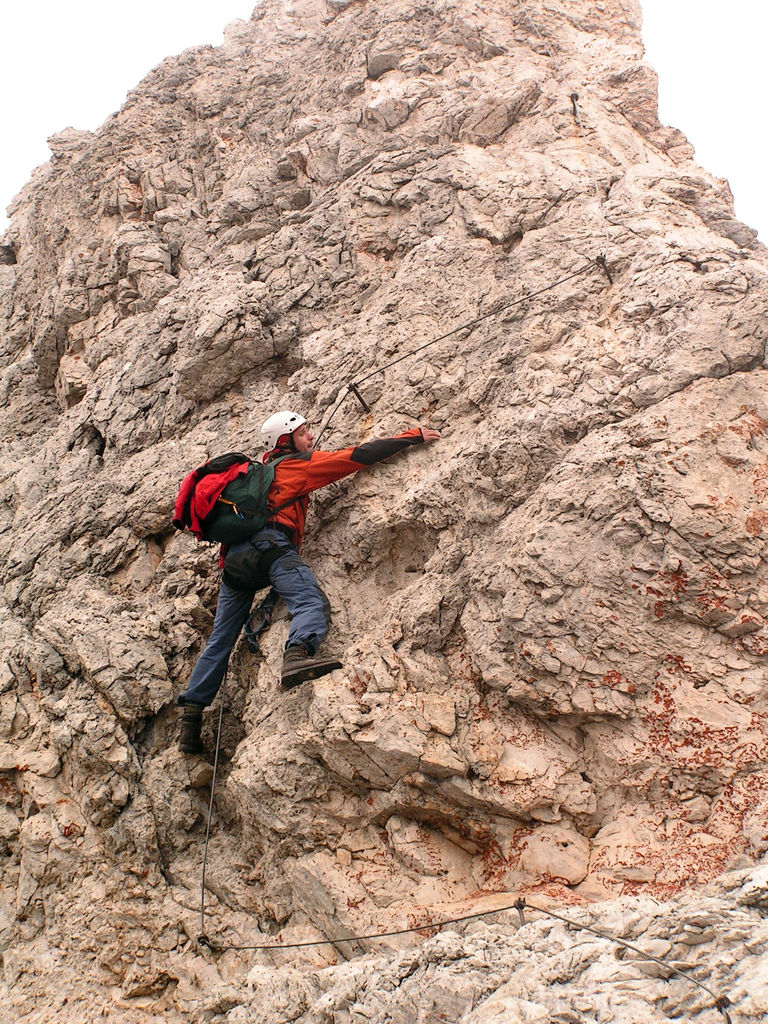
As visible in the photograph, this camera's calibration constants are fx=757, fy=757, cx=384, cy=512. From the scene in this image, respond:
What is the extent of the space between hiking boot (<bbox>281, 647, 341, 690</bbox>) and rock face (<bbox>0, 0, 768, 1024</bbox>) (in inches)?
5.1

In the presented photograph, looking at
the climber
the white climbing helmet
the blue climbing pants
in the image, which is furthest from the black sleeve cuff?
the blue climbing pants

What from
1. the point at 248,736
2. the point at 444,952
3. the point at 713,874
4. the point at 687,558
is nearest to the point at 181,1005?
the point at 248,736

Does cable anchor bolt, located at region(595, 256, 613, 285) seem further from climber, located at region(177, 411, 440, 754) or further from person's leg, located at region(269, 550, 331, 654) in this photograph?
person's leg, located at region(269, 550, 331, 654)

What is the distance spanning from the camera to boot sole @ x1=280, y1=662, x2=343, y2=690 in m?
5.93

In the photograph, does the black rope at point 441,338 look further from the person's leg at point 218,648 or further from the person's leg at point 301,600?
the person's leg at point 218,648

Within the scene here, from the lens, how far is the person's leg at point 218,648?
672 cm

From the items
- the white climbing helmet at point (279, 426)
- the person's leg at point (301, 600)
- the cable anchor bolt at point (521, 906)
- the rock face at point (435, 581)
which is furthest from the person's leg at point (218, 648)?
the cable anchor bolt at point (521, 906)

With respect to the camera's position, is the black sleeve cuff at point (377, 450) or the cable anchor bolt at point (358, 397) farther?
the cable anchor bolt at point (358, 397)

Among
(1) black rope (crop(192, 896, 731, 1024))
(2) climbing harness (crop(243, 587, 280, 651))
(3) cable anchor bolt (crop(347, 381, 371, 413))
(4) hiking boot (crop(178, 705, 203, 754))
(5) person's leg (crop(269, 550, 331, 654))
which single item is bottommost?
(1) black rope (crop(192, 896, 731, 1024))

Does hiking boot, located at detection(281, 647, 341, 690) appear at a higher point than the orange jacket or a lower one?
lower

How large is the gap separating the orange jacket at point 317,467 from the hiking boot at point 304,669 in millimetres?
1387

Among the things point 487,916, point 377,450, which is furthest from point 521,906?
point 377,450

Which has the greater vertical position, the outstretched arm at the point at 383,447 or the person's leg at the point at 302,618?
the outstretched arm at the point at 383,447

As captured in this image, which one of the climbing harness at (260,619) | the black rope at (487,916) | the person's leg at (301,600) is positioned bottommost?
the black rope at (487,916)
